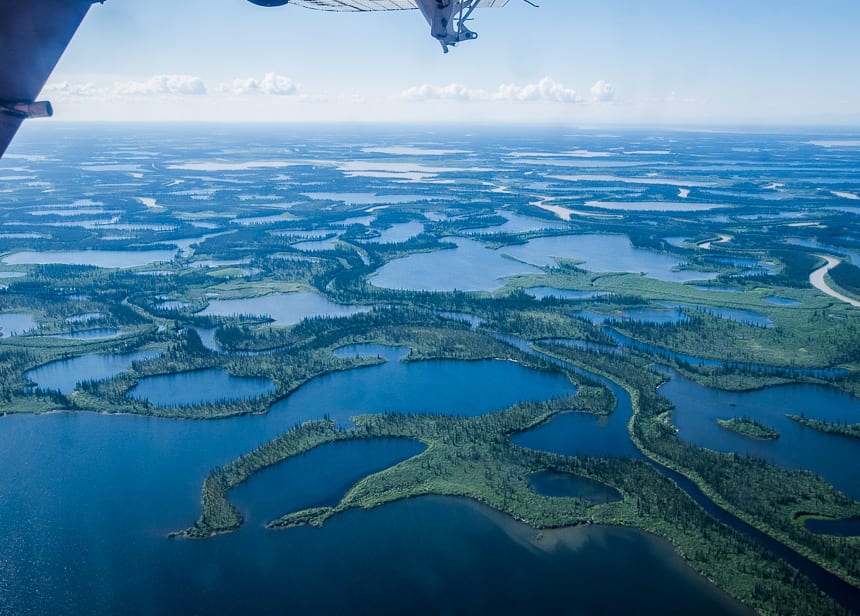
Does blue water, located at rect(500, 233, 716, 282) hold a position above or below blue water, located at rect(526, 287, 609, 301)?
above

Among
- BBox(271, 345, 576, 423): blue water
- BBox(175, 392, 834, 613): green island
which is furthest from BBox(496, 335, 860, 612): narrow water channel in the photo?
BBox(271, 345, 576, 423): blue water

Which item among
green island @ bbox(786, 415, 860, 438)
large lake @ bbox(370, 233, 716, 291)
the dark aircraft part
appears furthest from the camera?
large lake @ bbox(370, 233, 716, 291)

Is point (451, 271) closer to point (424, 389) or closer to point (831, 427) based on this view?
point (424, 389)

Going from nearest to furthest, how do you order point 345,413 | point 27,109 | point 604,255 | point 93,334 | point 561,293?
point 27,109
point 345,413
point 93,334
point 561,293
point 604,255

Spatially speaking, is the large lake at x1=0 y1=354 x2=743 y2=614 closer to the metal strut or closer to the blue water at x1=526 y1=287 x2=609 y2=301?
the metal strut

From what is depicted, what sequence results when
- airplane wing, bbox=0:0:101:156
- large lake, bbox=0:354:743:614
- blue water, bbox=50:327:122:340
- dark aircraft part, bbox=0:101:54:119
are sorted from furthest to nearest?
blue water, bbox=50:327:122:340, large lake, bbox=0:354:743:614, dark aircraft part, bbox=0:101:54:119, airplane wing, bbox=0:0:101:156

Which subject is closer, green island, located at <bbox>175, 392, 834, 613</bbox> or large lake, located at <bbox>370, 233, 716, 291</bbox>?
green island, located at <bbox>175, 392, 834, 613</bbox>

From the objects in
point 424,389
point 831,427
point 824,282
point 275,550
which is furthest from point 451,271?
point 275,550

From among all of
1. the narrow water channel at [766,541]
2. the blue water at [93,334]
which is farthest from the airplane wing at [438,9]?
the blue water at [93,334]
